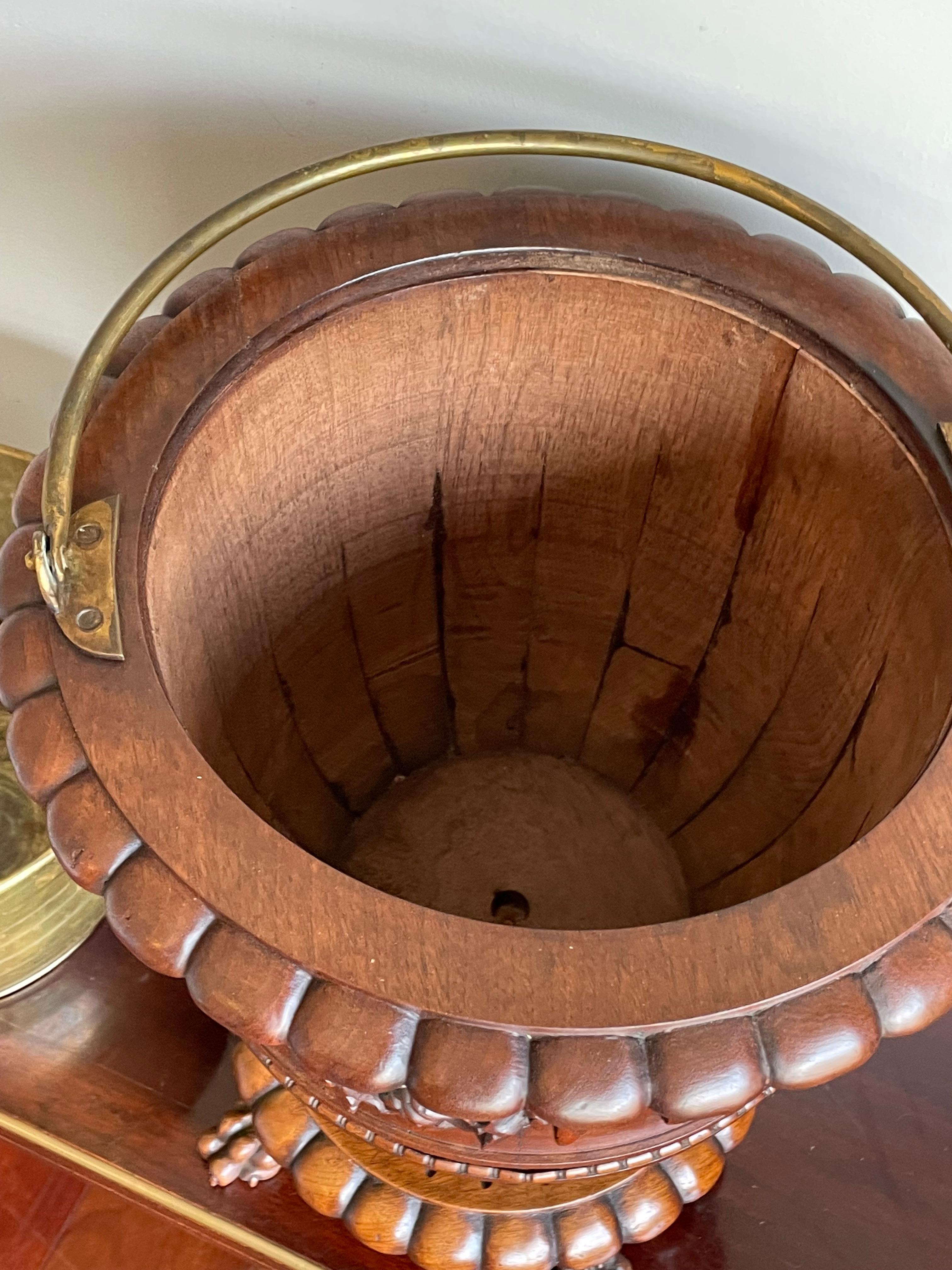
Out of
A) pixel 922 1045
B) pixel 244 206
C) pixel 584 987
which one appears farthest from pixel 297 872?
pixel 922 1045

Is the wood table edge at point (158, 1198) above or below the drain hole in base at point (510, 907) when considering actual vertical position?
below

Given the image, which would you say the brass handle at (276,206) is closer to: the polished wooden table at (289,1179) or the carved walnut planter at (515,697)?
the carved walnut planter at (515,697)

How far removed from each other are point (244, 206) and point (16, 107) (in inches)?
12.7

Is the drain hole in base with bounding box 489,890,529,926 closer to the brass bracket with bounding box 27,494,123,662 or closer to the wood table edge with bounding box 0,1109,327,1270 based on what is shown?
the wood table edge with bounding box 0,1109,327,1270

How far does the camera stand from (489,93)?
1.94 feet

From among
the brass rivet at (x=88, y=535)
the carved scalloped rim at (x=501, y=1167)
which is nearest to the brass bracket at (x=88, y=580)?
the brass rivet at (x=88, y=535)

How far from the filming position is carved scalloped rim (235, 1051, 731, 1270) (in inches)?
26.5

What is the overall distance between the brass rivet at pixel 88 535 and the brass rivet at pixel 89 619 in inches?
1.2

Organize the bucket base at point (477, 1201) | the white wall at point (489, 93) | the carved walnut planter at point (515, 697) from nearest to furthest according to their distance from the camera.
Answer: the carved walnut planter at point (515, 697) < the white wall at point (489, 93) < the bucket base at point (477, 1201)

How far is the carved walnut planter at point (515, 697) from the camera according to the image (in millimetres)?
380

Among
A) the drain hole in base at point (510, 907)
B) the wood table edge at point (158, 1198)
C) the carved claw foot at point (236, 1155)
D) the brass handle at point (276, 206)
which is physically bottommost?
the wood table edge at point (158, 1198)

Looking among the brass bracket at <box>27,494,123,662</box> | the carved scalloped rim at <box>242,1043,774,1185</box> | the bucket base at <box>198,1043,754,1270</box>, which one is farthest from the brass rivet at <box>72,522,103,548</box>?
the bucket base at <box>198,1043,754,1270</box>

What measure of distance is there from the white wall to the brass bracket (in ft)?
1.01

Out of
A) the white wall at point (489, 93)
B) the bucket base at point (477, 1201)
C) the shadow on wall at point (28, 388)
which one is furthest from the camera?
the shadow on wall at point (28, 388)
